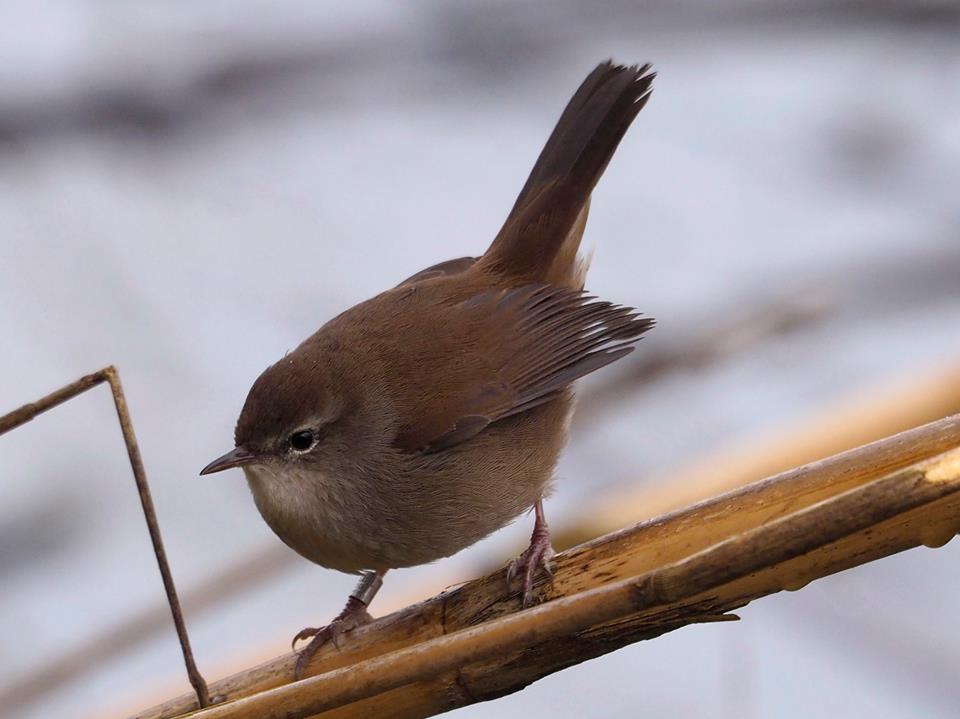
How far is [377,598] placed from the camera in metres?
3.73

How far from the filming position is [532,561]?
295 cm

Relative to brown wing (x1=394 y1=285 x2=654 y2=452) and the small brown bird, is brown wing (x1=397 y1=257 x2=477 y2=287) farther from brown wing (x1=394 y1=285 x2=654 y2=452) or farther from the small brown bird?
brown wing (x1=394 y1=285 x2=654 y2=452)

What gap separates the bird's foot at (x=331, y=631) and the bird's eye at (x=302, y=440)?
1.60ft

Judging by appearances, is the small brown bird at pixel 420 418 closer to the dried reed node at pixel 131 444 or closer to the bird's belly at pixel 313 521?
the bird's belly at pixel 313 521

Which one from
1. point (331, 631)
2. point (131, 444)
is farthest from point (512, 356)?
point (131, 444)

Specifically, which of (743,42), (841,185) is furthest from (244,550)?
(841,185)

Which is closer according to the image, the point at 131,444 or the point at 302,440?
the point at 131,444

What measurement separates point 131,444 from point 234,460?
1.03 metres

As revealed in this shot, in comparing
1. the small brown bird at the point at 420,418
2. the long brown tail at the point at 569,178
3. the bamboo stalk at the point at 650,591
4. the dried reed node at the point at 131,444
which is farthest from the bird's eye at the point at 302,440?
the bamboo stalk at the point at 650,591

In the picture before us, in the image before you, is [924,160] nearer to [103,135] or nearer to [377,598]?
[377,598]

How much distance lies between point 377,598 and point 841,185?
255 cm

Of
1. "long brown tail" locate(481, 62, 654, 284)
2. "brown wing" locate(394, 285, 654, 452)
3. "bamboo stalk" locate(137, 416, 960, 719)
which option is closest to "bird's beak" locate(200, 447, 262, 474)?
"brown wing" locate(394, 285, 654, 452)

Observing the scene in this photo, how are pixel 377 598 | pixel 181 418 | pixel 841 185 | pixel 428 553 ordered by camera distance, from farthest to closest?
pixel 841 185
pixel 181 418
pixel 377 598
pixel 428 553

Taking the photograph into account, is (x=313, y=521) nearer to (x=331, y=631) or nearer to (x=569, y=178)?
(x=331, y=631)
